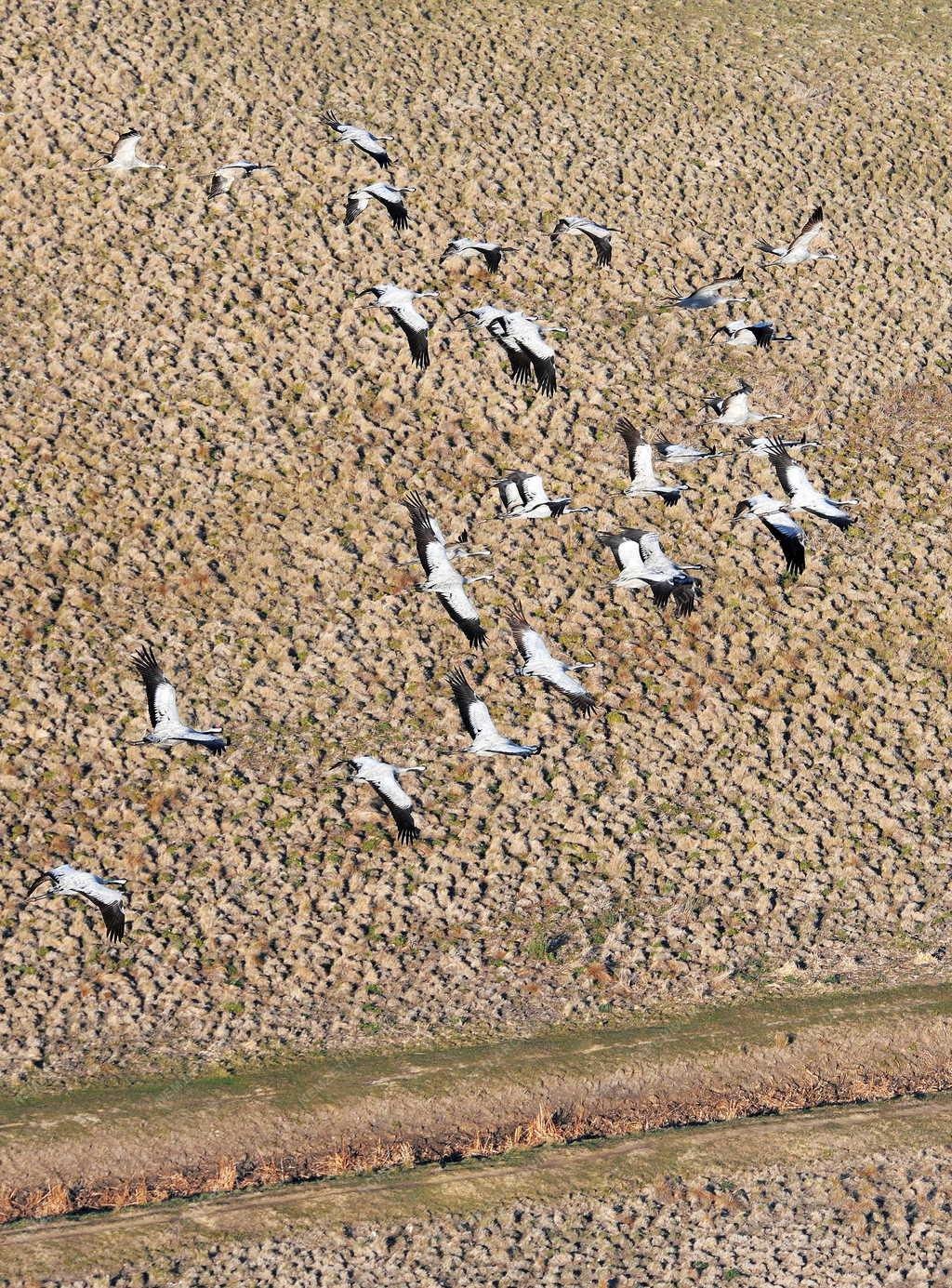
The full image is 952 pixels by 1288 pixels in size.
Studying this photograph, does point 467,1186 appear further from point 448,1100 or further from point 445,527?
point 445,527

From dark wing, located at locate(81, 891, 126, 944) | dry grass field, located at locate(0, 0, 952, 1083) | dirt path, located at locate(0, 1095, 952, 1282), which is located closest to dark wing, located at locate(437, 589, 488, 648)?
dry grass field, located at locate(0, 0, 952, 1083)

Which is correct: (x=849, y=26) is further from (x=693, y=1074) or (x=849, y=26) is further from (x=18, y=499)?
(x=693, y=1074)

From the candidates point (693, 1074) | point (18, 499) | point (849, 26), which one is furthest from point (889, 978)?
point (849, 26)

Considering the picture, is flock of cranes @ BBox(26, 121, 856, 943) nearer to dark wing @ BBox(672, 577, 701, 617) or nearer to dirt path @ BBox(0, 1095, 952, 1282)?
dark wing @ BBox(672, 577, 701, 617)


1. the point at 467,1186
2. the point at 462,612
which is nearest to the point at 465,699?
the point at 462,612

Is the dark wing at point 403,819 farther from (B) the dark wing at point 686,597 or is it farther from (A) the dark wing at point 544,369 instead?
(A) the dark wing at point 544,369

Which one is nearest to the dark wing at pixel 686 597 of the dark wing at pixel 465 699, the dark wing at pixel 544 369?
the dark wing at pixel 465 699
